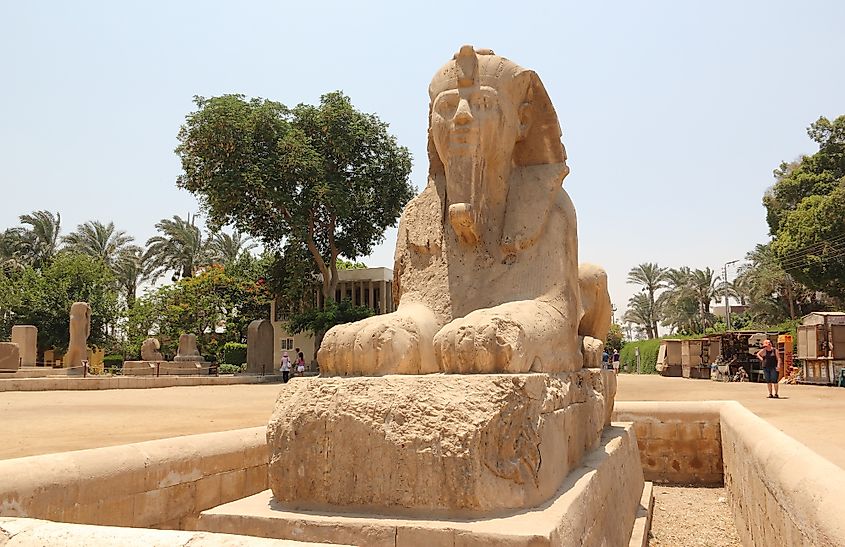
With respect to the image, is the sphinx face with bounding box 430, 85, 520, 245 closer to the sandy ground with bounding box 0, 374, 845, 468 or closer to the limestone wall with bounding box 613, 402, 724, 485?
the sandy ground with bounding box 0, 374, 845, 468

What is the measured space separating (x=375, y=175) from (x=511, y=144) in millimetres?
20817

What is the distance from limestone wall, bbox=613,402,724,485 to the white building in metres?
22.4

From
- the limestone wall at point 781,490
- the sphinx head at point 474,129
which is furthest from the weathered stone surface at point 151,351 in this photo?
the sphinx head at point 474,129

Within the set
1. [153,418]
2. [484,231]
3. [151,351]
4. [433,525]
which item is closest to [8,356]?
[151,351]

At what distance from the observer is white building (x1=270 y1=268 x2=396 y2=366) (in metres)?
30.2

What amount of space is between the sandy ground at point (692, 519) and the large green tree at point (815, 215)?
2276 centimetres

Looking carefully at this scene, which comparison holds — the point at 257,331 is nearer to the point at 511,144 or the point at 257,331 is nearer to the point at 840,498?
the point at 511,144

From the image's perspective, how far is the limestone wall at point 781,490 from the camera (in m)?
2.08

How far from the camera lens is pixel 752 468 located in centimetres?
398

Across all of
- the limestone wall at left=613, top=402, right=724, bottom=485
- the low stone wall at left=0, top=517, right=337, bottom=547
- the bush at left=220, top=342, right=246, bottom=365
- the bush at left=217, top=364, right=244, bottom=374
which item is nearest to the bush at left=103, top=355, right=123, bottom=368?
the bush at left=220, top=342, right=246, bottom=365

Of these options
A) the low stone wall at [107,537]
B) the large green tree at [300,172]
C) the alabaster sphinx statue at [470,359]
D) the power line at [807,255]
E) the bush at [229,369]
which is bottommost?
the bush at [229,369]

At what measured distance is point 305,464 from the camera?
2.56 m

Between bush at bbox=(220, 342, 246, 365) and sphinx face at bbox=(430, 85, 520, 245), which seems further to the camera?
bush at bbox=(220, 342, 246, 365)

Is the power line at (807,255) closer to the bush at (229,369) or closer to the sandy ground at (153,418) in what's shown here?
the sandy ground at (153,418)
